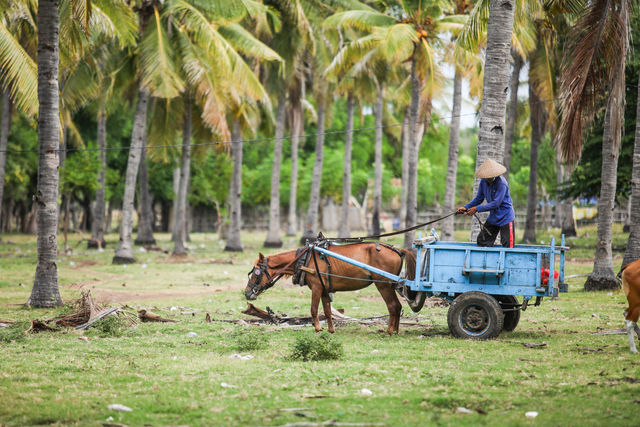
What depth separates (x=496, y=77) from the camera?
13531 mm

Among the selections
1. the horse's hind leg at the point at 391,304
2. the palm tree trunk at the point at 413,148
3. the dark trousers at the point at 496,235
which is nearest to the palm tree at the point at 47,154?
the horse's hind leg at the point at 391,304

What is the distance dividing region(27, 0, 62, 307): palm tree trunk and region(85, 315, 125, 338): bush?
3789 mm

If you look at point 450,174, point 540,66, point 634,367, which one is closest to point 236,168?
point 450,174

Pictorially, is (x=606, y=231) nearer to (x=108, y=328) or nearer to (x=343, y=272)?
(x=343, y=272)

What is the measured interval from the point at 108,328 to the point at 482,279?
6.31 m

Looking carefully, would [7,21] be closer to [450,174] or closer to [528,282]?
[450,174]

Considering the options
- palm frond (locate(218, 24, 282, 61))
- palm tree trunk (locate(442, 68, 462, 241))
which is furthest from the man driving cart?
palm frond (locate(218, 24, 282, 61))

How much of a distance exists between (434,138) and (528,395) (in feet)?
163

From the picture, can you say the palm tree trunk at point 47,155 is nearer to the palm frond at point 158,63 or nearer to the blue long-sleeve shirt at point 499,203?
the palm frond at point 158,63

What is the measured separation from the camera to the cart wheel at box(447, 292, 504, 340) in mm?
10398

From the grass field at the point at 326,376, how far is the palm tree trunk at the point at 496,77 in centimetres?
361

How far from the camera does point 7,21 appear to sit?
21.3 meters

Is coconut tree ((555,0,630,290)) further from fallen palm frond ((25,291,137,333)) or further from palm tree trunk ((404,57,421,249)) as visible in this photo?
palm tree trunk ((404,57,421,249))

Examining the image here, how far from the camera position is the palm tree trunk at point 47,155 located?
590 inches
